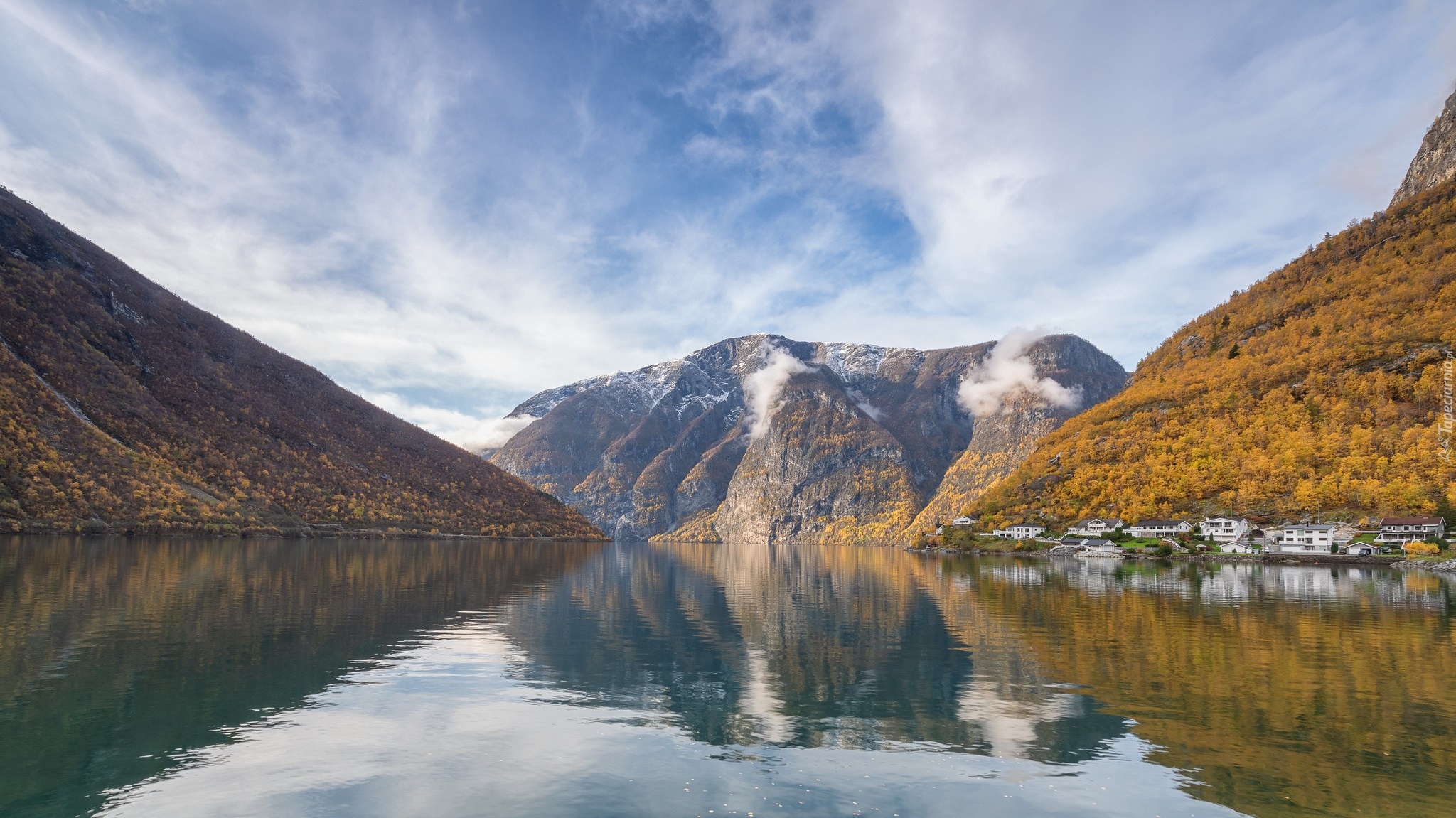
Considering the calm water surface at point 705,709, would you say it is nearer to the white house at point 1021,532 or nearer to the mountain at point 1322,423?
the mountain at point 1322,423

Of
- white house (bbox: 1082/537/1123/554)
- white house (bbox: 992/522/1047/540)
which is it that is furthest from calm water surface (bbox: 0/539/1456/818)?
white house (bbox: 992/522/1047/540)

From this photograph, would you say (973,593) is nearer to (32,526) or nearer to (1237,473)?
(1237,473)

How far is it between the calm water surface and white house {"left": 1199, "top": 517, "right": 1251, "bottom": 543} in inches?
3754

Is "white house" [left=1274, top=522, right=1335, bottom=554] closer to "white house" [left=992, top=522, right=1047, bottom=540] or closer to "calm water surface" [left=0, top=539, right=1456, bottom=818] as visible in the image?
"white house" [left=992, top=522, right=1047, bottom=540]

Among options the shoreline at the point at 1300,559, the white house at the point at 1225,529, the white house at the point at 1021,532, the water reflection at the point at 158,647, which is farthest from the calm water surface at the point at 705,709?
the white house at the point at 1021,532

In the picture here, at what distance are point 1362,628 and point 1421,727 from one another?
29780 millimetres

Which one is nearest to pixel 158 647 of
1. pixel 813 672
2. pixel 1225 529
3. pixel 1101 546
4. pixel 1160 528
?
pixel 813 672

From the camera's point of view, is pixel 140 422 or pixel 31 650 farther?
pixel 140 422

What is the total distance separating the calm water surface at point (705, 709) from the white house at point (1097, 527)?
10908 centimetres

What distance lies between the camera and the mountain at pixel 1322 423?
433 ft

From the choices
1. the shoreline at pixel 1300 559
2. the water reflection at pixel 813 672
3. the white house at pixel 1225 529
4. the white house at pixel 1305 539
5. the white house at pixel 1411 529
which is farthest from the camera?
the white house at pixel 1225 529

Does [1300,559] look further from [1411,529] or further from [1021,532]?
[1021,532]

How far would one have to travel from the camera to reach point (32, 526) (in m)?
122

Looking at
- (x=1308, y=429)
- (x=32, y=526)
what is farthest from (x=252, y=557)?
(x=1308, y=429)
